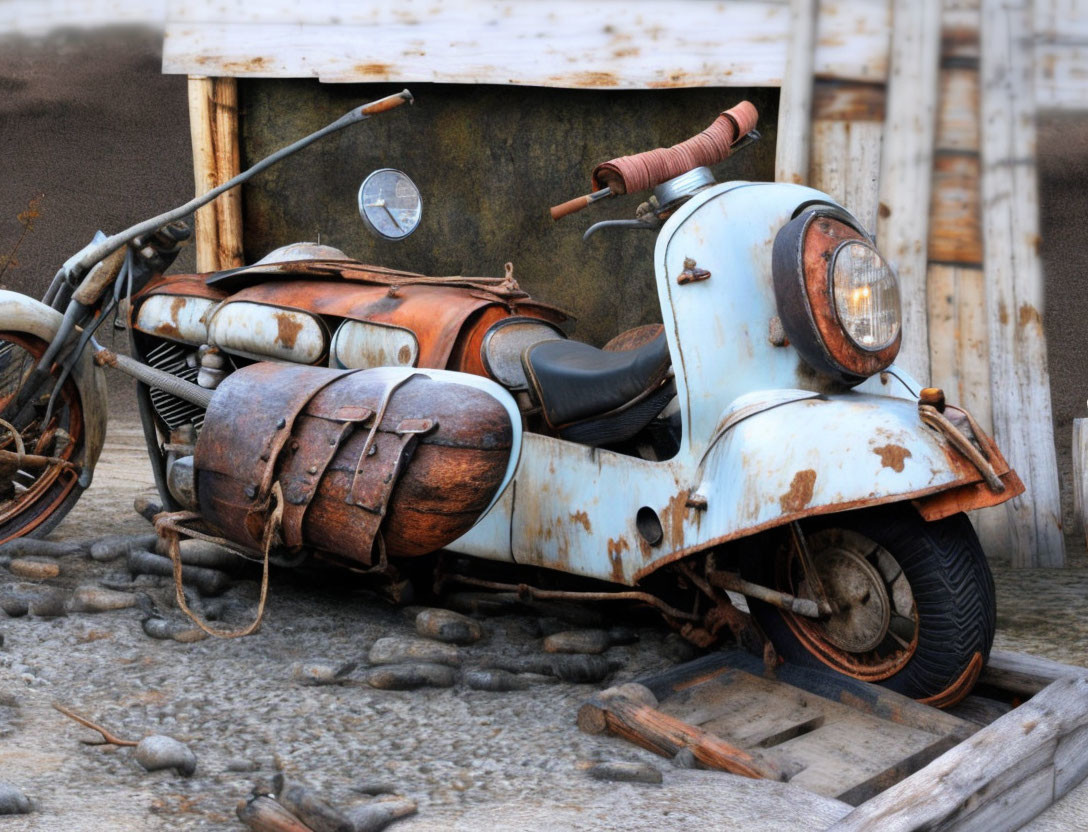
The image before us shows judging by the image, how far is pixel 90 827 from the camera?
228 cm

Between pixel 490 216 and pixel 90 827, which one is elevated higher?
pixel 490 216

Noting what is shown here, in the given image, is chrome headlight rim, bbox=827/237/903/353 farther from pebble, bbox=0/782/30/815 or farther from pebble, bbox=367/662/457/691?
pebble, bbox=0/782/30/815

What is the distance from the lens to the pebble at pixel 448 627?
3463mm

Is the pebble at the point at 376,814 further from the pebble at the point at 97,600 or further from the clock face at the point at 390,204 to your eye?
the clock face at the point at 390,204

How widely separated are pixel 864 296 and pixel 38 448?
2718 millimetres

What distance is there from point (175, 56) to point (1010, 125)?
11.4ft

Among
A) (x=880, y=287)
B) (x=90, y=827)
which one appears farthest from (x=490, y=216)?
(x=90, y=827)

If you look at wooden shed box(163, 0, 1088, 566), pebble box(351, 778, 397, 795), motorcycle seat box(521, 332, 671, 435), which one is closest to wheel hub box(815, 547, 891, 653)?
motorcycle seat box(521, 332, 671, 435)

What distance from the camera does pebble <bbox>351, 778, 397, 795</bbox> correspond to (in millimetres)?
2525

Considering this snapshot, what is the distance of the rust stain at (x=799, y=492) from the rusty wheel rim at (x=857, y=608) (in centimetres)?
28

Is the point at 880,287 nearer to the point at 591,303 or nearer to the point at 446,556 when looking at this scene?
the point at 446,556

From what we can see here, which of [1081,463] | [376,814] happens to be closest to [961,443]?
[376,814]

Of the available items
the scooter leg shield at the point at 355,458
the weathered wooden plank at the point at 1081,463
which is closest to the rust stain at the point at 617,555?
the scooter leg shield at the point at 355,458

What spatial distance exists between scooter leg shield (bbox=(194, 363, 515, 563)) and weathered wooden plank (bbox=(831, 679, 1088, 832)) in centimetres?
123
